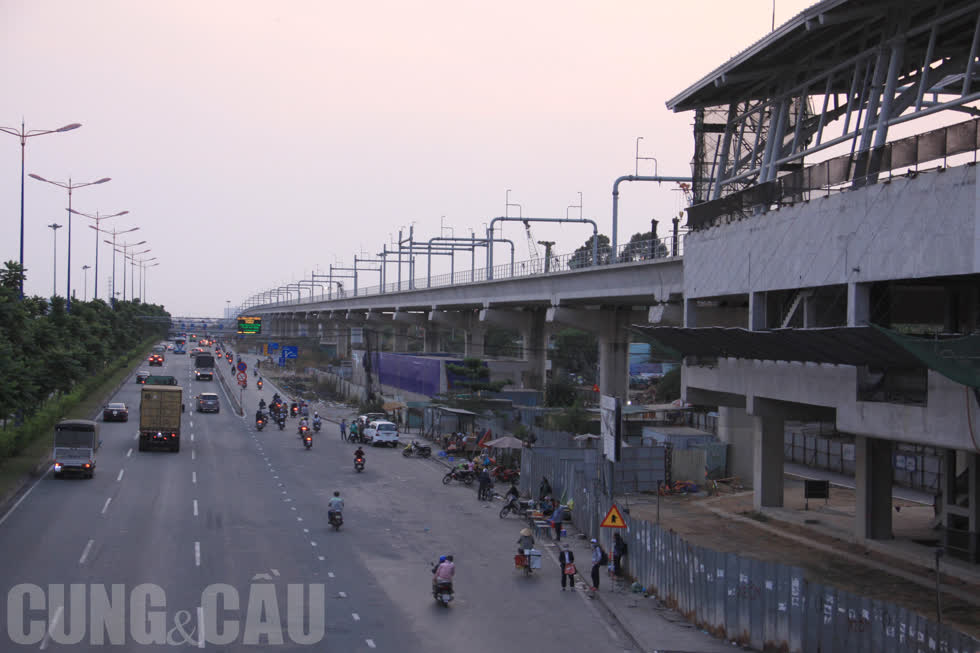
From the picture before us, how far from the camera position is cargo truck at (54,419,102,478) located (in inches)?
1331

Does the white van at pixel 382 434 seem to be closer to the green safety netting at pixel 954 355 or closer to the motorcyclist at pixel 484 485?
the motorcyclist at pixel 484 485

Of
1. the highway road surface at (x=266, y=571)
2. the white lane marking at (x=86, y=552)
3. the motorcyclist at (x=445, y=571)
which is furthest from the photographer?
the white lane marking at (x=86, y=552)

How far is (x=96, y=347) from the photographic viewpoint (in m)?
65.5

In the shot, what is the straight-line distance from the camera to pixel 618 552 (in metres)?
21.0

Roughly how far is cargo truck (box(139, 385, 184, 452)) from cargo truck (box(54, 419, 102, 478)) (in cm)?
832

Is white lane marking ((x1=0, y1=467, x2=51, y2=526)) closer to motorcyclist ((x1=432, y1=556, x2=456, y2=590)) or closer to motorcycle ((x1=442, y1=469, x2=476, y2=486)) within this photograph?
motorcyclist ((x1=432, y1=556, x2=456, y2=590))

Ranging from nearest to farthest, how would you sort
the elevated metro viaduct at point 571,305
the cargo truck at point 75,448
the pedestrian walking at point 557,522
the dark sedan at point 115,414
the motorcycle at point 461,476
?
the pedestrian walking at point 557,522
the cargo truck at point 75,448
the motorcycle at point 461,476
the elevated metro viaduct at point 571,305
the dark sedan at point 115,414

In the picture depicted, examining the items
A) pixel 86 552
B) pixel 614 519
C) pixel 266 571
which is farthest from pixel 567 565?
pixel 86 552

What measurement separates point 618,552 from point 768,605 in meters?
5.88

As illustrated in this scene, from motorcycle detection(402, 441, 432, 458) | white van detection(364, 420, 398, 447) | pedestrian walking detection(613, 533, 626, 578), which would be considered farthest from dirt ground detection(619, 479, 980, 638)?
white van detection(364, 420, 398, 447)

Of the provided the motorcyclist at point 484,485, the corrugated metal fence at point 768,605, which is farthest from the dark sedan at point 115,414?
the corrugated metal fence at point 768,605

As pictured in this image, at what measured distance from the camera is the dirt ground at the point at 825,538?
19.2 m

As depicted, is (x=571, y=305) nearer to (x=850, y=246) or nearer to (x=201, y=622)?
(x=850, y=246)

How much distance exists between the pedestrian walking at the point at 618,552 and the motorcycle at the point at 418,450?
25.2 m
